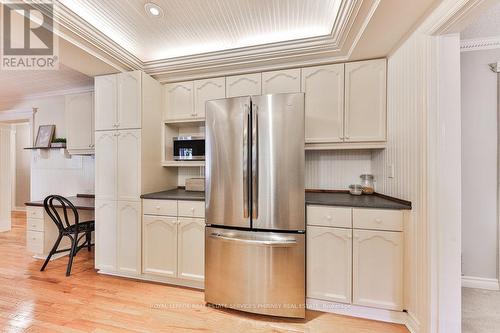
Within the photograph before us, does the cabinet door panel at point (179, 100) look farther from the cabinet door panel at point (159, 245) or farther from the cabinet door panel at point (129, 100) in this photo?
the cabinet door panel at point (159, 245)

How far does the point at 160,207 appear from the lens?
87.9 inches

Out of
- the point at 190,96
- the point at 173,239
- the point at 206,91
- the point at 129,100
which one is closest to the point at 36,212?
the point at 129,100

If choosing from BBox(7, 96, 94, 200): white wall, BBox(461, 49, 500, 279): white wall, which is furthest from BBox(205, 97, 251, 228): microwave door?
BBox(7, 96, 94, 200): white wall

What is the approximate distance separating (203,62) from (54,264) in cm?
313

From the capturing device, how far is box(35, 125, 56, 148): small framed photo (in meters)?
3.43

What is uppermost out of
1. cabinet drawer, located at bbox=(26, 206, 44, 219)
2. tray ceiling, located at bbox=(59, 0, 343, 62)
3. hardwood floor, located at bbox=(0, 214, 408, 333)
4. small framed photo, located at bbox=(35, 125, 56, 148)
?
tray ceiling, located at bbox=(59, 0, 343, 62)

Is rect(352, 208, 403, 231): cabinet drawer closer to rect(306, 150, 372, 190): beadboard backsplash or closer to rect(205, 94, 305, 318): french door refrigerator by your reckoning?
rect(205, 94, 305, 318): french door refrigerator

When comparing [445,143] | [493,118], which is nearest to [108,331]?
[445,143]

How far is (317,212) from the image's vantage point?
1.82 m

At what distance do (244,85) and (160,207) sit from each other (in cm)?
163

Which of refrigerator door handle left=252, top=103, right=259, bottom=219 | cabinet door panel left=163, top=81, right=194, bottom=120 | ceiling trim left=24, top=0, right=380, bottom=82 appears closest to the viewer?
ceiling trim left=24, top=0, right=380, bottom=82

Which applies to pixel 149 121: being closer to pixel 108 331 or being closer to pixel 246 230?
pixel 246 230

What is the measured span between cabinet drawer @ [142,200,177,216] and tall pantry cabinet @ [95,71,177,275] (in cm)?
9

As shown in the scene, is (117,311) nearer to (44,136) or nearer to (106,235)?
(106,235)
